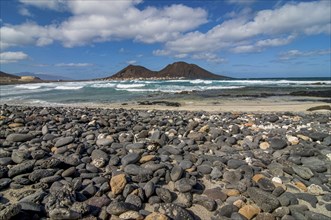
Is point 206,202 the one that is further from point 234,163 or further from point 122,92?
point 122,92

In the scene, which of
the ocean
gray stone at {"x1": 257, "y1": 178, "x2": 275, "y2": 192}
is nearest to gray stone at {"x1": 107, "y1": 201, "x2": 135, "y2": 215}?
gray stone at {"x1": 257, "y1": 178, "x2": 275, "y2": 192}

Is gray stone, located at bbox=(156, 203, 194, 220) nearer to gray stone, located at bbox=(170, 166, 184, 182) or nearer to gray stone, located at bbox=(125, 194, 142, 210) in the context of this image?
gray stone, located at bbox=(125, 194, 142, 210)

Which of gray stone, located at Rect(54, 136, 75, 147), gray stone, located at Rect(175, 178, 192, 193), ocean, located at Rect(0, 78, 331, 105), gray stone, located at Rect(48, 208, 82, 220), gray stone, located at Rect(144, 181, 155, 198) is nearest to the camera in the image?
gray stone, located at Rect(48, 208, 82, 220)

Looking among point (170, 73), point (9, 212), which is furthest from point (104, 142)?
point (170, 73)

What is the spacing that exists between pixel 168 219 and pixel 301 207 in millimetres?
1468

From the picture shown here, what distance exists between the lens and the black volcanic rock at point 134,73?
66.3m

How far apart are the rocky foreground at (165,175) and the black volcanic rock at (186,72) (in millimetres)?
61514

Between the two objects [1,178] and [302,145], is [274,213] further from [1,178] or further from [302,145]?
[1,178]

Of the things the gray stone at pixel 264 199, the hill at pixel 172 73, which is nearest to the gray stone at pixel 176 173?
the gray stone at pixel 264 199

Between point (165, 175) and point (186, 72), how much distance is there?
64550 mm

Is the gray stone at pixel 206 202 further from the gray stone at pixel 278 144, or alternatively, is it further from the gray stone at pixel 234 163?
the gray stone at pixel 278 144

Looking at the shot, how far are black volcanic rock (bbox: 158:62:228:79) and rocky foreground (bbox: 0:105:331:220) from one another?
61.5m

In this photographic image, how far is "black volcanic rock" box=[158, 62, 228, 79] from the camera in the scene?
66.3m

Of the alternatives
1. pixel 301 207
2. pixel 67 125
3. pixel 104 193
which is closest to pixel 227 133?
pixel 301 207
